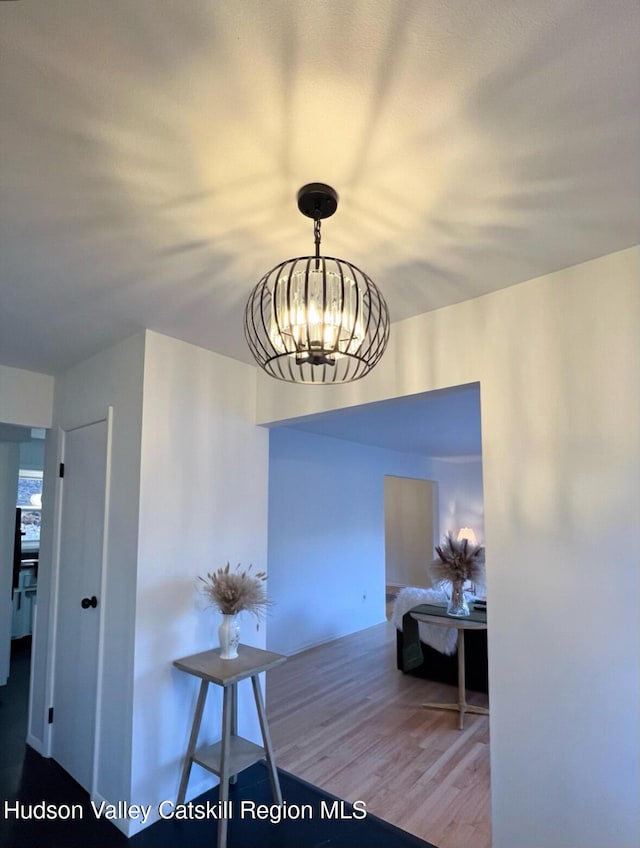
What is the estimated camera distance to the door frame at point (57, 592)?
2568mm

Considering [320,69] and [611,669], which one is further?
Answer: [611,669]

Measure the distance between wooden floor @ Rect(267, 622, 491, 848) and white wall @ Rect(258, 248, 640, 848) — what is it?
0.72 metres

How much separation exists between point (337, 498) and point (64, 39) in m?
5.33

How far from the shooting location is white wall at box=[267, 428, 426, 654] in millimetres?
5070

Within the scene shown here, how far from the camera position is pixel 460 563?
12.9ft

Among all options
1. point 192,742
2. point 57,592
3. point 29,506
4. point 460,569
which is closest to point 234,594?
point 192,742

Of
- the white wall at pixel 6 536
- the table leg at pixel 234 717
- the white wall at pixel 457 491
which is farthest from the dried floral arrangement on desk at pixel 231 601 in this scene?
the white wall at pixel 457 491

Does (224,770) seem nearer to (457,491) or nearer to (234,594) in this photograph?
(234,594)

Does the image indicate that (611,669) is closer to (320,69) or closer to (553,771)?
(553,771)

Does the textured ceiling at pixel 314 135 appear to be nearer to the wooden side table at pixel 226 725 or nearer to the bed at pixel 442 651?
the wooden side table at pixel 226 725

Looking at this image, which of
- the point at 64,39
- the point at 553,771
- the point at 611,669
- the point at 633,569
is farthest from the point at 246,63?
the point at 553,771

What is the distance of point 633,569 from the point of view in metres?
1.66

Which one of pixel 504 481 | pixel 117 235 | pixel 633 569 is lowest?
pixel 633 569

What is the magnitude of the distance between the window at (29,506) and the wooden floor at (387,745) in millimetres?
3850
